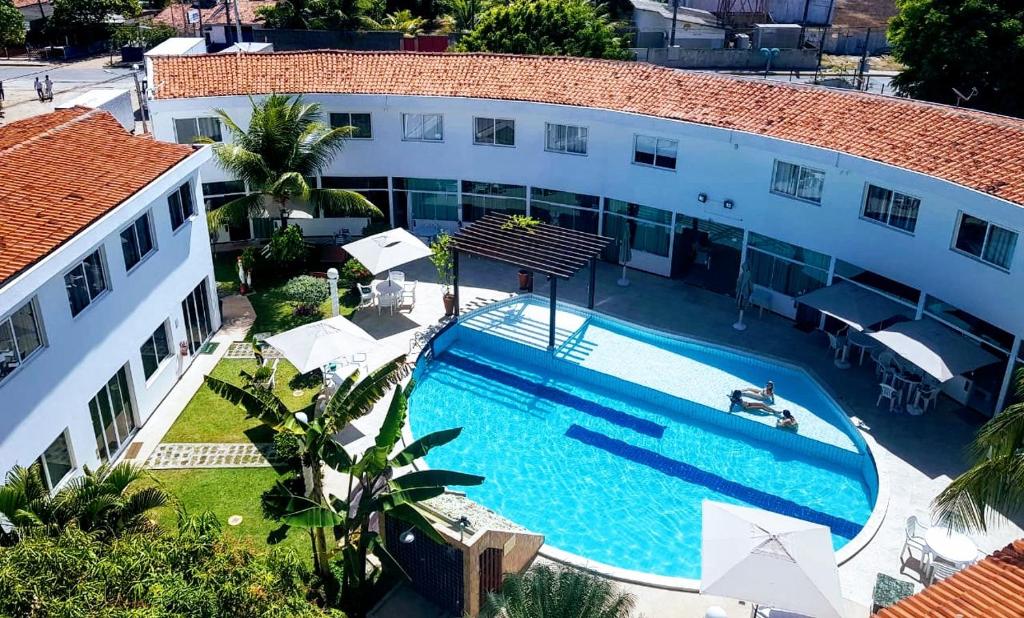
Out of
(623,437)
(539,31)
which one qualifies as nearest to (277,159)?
(623,437)

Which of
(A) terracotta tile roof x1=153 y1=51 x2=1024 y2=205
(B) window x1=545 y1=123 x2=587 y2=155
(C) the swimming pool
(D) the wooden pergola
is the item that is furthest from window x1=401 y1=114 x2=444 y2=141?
(C) the swimming pool

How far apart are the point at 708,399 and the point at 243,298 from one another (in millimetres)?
16188

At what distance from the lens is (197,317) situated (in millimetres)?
25359

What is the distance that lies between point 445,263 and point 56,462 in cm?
1422

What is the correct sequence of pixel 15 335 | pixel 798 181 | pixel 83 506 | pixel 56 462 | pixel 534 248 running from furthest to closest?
1. pixel 534 248
2. pixel 798 181
3. pixel 56 462
4. pixel 15 335
5. pixel 83 506

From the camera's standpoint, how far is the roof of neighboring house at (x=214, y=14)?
73.2m

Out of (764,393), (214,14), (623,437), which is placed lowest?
(623,437)

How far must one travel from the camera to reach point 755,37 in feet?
236

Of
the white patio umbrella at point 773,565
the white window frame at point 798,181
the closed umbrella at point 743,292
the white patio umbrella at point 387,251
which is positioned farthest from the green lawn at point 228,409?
the white window frame at point 798,181

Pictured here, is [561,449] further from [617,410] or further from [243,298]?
[243,298]

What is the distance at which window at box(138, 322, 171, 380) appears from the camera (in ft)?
72.2

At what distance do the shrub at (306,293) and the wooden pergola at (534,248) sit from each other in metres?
4.74

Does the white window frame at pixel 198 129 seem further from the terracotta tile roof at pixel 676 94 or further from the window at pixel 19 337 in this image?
the window at pixel 19 337

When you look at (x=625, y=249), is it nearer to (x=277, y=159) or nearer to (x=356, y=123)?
(x=356, y=123)
